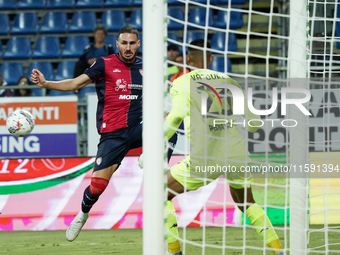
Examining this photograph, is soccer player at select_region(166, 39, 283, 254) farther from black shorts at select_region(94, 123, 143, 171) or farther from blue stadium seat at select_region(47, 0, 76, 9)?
blue stadium seat at select_region(47, 0, 76, 9)

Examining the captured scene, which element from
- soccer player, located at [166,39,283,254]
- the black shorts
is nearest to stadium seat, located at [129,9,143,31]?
the black shorts

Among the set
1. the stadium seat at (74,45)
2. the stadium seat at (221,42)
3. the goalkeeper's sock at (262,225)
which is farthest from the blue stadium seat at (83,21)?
the goalkeeper's sock at (262,225)

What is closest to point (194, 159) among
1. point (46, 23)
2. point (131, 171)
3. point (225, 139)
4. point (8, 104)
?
point (225, 139)

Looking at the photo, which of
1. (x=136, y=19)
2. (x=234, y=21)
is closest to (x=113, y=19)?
(x=136, y=19)

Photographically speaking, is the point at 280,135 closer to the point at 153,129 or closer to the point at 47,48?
the point at 153,129

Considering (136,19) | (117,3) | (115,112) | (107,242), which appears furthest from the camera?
(117,3)

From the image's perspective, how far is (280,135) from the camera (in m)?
7.05

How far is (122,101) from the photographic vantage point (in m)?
5.07

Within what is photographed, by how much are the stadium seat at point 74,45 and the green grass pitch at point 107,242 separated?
4.39 m

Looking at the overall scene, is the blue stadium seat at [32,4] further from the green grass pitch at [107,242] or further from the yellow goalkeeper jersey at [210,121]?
the yellow goalkeeper jersey at [210,121]

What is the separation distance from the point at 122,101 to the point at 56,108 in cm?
229

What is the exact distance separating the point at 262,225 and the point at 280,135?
3.24 meters

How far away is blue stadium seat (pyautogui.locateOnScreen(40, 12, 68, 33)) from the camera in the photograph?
1074 cm

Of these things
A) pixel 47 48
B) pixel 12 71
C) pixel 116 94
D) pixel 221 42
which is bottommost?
pixel 116 94
